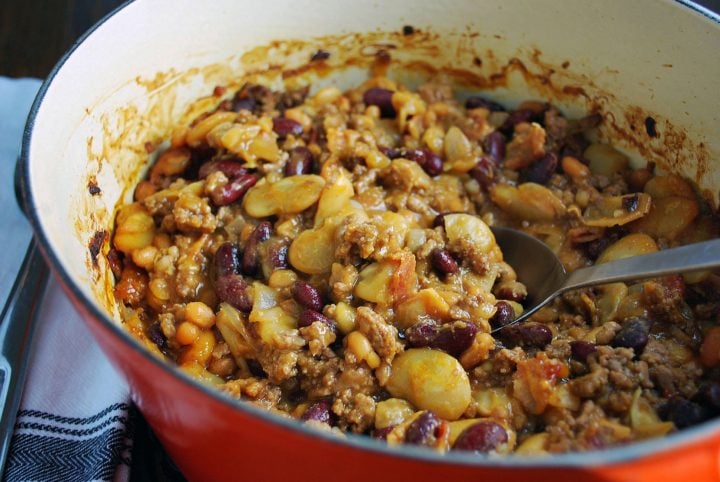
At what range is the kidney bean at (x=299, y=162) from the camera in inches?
91.6

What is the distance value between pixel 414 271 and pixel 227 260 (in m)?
0.50

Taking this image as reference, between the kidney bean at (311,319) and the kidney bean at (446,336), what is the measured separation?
195 mm

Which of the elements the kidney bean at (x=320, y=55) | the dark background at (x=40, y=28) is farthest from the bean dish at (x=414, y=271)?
the dark background at (x=40, y=28)

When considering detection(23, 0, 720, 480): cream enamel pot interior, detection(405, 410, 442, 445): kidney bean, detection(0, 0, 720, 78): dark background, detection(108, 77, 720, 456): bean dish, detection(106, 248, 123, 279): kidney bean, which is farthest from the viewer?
detection(0, 0, 720, 78): dark background

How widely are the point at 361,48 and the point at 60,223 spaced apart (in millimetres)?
1283

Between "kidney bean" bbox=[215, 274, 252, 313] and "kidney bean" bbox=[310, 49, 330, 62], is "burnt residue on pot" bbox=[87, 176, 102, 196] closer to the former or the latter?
"kidney bean" bbox=[215, 274, 252, 313]

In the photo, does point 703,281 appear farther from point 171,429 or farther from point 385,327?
point 171,429

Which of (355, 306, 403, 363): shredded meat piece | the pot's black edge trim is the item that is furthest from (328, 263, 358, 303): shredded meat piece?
the pot's black edge trim

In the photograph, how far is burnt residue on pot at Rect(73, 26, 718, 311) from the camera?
227 centimetres

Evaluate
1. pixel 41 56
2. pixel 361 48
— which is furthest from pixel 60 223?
pixel 41 56

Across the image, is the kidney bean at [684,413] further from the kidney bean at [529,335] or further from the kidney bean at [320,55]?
the kidney bean at [320,55]

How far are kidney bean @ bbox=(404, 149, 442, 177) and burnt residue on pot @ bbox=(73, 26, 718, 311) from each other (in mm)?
449

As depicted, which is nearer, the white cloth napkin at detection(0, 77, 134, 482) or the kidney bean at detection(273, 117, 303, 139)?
the white cloth napkin at detection(0, 77, 134, 482)

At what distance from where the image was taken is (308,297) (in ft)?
6.49
